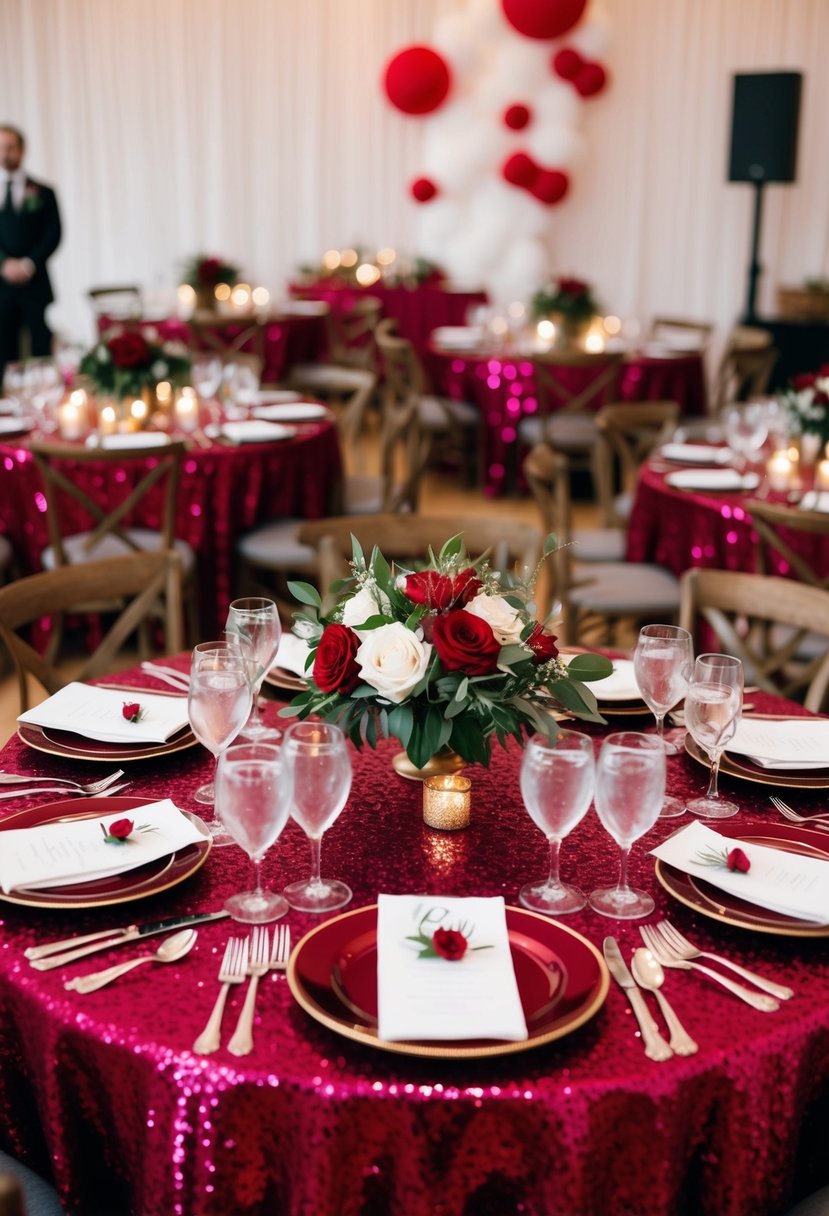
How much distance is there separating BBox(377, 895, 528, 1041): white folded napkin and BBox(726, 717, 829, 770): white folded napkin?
23.7 inches

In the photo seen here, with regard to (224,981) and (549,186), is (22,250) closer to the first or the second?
(549,186)

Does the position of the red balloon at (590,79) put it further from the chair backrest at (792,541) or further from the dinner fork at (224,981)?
the dinner fork at (224,981)

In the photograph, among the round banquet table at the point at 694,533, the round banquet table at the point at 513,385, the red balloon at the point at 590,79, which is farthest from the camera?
the red balloon at the point at 590,79

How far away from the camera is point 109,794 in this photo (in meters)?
1.76

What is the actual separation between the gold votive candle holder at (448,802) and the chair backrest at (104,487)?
2246mm

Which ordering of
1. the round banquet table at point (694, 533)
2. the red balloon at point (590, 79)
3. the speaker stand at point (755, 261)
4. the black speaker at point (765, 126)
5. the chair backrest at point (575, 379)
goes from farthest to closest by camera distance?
1. the red balloon at point (590, 79)
2. the speaker stand at point (755, 261)
3. the black speaker at point (765, 126)
4. the chair backrest at point (575, 379)
5. the round banquet table at point (694, 533)

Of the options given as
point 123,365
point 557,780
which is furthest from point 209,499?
point 557,780

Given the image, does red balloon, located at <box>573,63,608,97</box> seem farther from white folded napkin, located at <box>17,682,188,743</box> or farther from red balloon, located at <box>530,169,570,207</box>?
white folded napkin, located at <box>17,682,188,743</box>

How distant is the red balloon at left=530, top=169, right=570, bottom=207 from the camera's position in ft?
33.3

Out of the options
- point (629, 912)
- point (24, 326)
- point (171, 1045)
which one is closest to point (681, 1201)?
point (629, 912)

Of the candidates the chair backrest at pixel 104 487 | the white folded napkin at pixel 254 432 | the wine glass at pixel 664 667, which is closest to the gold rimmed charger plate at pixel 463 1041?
the wine glass at pixel 664 667

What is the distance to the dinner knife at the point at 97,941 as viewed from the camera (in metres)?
1.34

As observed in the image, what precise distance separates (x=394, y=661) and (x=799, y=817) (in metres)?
0.61

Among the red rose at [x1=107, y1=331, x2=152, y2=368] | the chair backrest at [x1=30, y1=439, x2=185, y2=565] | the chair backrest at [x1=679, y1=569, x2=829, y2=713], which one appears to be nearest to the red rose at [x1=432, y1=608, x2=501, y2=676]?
the chair backrest at [x1=679, y1=569, x2=829, y2=713]
